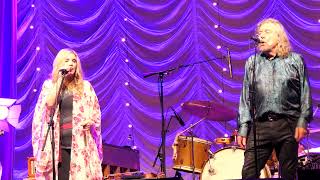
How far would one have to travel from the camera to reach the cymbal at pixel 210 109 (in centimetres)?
815

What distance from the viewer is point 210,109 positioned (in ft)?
26.8

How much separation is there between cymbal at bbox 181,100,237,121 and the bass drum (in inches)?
19.2

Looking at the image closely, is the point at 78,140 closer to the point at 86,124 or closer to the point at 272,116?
the point at 86,124

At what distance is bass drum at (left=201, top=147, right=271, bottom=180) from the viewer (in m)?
7.96

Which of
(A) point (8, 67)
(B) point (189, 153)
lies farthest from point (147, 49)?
(B) point (189, 153)

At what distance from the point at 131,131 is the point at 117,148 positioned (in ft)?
4.02

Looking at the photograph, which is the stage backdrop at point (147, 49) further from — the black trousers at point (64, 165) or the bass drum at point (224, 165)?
the black trousers at point (64, 165)

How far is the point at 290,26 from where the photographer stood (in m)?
9.41

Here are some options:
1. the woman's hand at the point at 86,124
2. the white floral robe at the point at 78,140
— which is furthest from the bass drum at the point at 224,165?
the woman's hand at the point at 86,124

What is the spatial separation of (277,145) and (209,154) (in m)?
3.45

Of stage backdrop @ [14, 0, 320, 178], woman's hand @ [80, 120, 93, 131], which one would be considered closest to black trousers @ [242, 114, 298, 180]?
woman's hand @ [80, 120, 93, 131]

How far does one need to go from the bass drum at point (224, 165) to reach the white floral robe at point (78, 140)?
8.27 ft

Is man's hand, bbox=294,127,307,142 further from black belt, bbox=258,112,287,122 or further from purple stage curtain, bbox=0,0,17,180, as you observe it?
purple stage curtain, bbox=0,0,17,180

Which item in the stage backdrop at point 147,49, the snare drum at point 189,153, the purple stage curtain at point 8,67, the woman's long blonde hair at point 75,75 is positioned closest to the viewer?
the woman's long blonde hair at point 75,75
